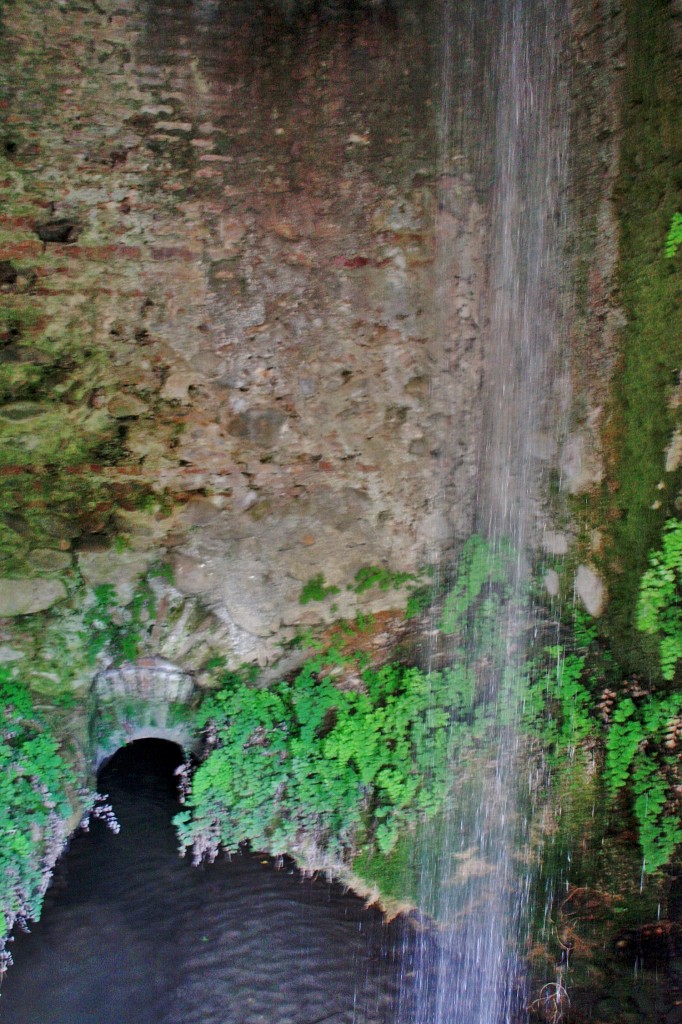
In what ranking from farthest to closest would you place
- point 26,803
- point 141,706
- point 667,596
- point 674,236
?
point 141,706 < point 26,803 < point 667,596 < point 674,236

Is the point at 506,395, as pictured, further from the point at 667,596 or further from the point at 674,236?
the point at 667,596

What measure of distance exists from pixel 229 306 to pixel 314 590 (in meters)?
1.22

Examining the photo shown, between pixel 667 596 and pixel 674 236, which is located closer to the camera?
pixel 674 236

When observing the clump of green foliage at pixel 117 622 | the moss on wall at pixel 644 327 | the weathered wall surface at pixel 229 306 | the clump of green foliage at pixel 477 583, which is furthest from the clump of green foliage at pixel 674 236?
the clump of green foliage at pixel 117 622

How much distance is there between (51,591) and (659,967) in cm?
266

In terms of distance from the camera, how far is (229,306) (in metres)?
2.99

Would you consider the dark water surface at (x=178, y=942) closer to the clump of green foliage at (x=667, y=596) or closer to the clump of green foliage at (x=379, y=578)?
the clump of green foliage at (x=379, y=578)

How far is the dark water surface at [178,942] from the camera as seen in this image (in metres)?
2.66

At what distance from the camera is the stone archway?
3.08 metres

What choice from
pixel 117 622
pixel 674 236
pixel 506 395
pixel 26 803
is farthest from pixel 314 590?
pixel 674 236

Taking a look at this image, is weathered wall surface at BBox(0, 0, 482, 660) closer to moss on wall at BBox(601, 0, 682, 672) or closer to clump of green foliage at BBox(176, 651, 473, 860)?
clump of green foliage at BBox(176, 651, 473, 860)

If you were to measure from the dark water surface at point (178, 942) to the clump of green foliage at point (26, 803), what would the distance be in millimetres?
131

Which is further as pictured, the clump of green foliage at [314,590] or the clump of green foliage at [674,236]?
the clump of green foliage at [314,590]

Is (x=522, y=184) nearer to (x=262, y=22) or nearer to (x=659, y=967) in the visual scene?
(x=262, y=22)
